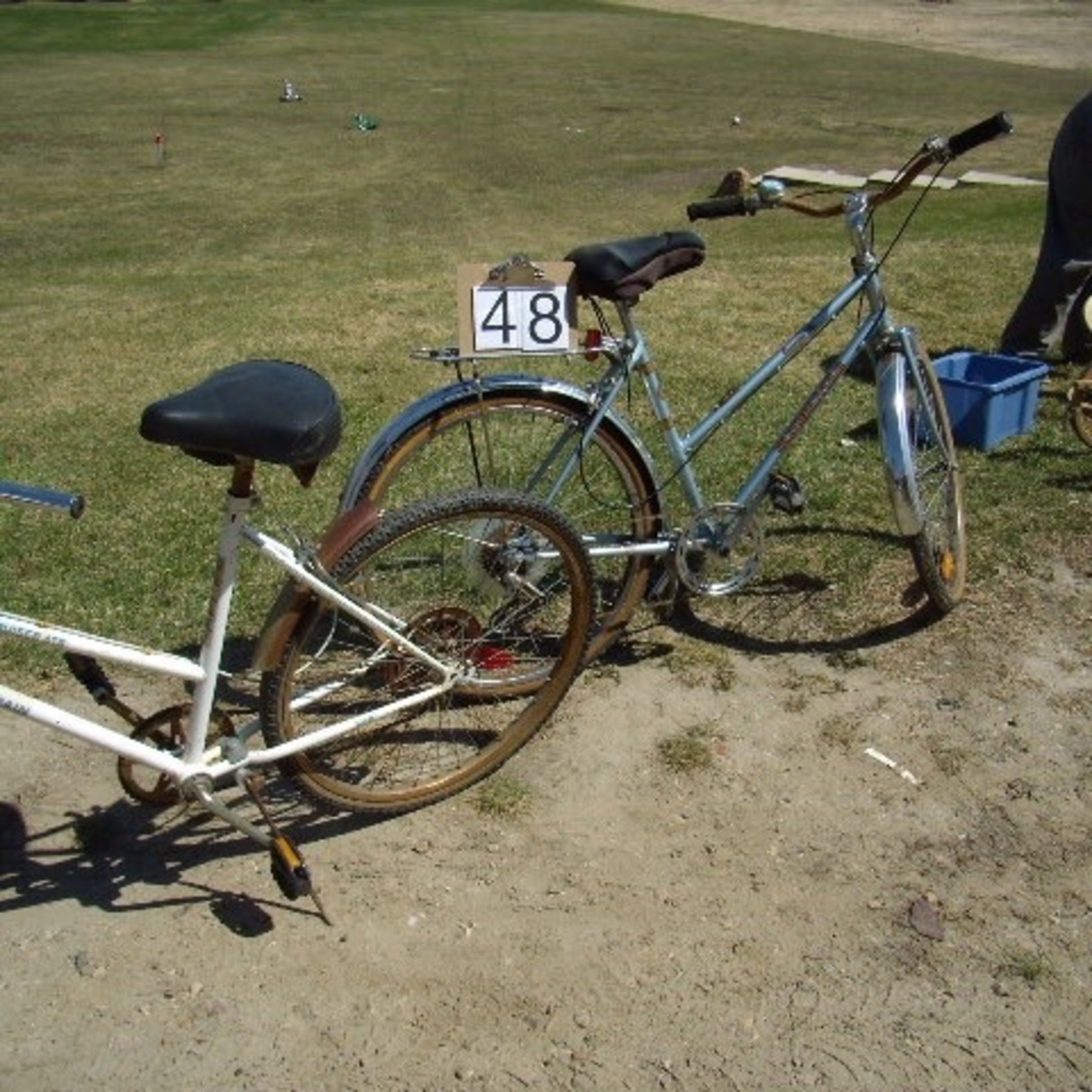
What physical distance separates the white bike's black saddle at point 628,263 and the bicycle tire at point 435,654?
674mm

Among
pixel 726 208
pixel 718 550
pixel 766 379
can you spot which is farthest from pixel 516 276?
pixel 718 550

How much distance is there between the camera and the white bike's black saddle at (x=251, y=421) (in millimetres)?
2396

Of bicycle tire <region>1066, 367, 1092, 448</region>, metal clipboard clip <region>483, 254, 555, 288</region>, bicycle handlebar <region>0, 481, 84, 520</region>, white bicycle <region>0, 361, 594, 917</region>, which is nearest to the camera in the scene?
bicycle handlebar <region>0, 481, 84, 520</region>

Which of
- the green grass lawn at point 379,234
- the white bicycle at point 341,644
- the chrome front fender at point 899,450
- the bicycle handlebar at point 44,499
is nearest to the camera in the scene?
the bicycle handlebar at point 44,499

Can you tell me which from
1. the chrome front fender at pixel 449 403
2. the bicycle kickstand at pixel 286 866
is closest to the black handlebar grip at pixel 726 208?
the chrome front fender at pixel 449 403

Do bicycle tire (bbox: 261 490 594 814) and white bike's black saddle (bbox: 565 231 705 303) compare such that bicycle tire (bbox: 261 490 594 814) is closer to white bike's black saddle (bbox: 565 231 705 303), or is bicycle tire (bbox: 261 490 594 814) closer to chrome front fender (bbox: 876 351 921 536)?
white bike's black saddle (bbox: 565 231 705 303)

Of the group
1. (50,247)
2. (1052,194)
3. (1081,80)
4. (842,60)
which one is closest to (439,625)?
(1052,194)

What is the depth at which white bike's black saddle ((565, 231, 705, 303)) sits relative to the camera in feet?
10.6

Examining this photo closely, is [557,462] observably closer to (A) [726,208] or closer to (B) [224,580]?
(A) [726,208]

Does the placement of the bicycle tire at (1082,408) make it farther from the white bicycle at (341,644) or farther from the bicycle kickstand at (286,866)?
the bicycle kickstand at (286,866)

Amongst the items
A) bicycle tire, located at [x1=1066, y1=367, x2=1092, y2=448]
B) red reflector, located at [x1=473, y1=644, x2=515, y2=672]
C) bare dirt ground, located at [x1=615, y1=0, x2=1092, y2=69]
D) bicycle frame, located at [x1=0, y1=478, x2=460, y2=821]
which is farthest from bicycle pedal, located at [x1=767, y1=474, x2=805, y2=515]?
bare dirt ground, located at [x1=615, y1=0, x2=1092, y2=69]

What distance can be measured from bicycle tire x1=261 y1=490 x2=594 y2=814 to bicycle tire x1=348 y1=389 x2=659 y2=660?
0.63ft

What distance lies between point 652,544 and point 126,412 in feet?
10.8

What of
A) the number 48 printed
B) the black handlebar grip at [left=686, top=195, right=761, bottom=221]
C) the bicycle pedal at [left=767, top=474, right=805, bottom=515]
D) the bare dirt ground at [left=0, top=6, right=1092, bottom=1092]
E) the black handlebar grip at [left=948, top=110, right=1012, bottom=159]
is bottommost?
the bare dirt ground at [left=0, top=6, right=1092, bottom=1092]
